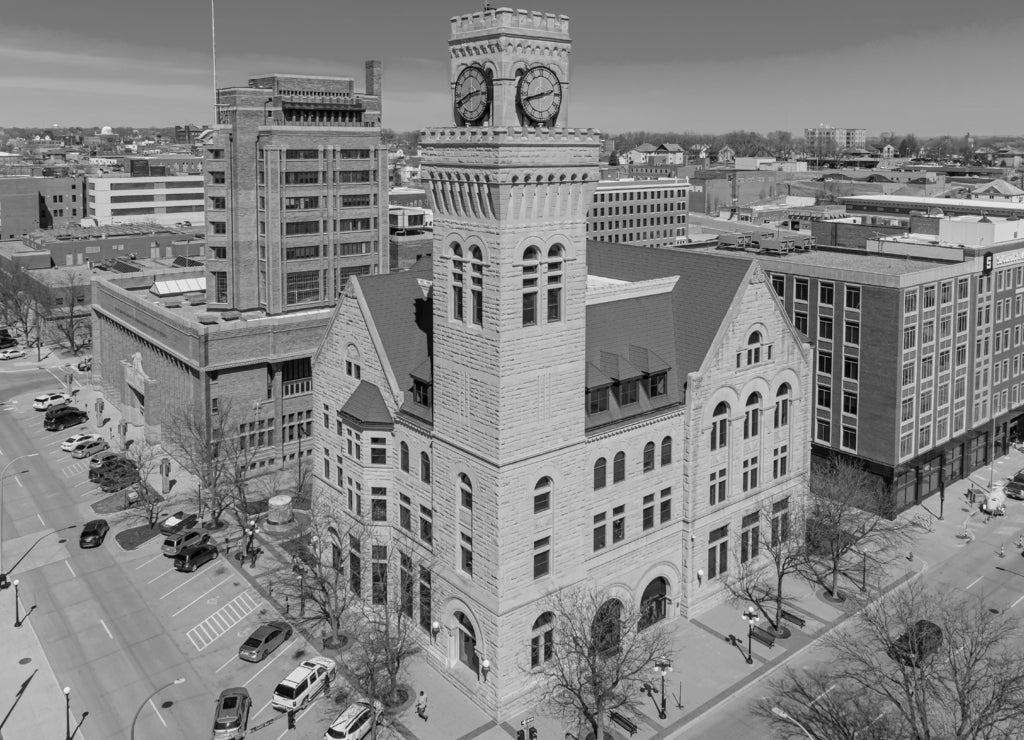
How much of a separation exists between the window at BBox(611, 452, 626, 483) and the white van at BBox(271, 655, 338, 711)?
64.9 ft

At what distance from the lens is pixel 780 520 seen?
66250mm

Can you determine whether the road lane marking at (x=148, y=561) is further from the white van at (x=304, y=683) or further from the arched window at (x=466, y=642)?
the arched window at (x=466, y=642)

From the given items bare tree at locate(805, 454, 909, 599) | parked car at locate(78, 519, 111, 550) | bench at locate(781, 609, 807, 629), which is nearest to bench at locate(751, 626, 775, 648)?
bench at locate(781, 609, 807, 629)

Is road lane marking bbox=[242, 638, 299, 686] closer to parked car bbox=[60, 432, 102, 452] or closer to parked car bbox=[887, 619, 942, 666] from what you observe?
parked car bbox=[887, 619, 942, 666]

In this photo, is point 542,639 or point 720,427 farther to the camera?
point 720,427

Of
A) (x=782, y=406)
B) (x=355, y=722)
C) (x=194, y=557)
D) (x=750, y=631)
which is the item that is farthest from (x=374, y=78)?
(x=355, y=722)

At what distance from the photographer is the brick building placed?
47562 millimetres

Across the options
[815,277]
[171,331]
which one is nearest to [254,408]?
[171,331]

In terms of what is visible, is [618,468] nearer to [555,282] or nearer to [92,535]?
[555,282]

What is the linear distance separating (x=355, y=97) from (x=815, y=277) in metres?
52.8


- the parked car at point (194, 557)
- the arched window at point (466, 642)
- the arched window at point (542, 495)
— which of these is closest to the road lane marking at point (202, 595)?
the parked car at point (194, 557)

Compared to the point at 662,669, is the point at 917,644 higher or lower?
higher

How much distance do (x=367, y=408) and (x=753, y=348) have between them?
26.1 m

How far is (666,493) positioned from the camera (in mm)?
58969
